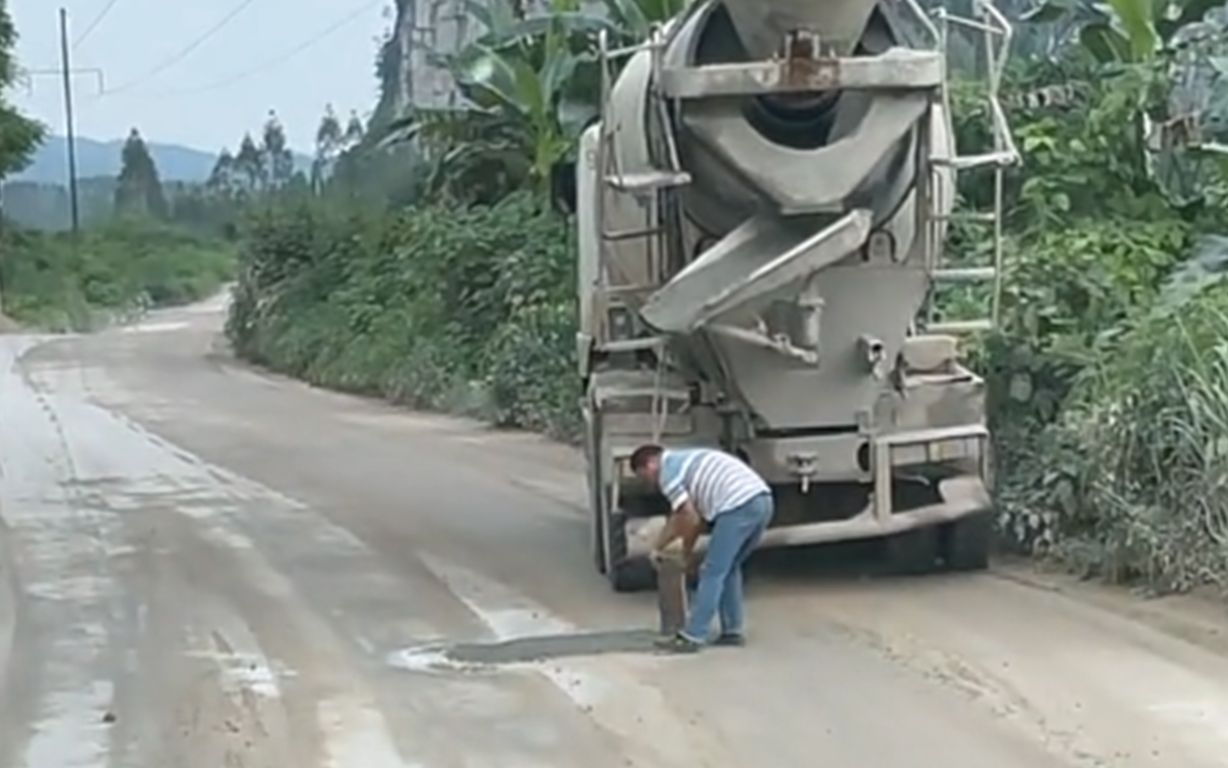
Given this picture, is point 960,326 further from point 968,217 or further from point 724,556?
point 724,556

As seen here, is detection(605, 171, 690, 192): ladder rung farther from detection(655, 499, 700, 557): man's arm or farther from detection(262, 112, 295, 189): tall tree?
detection(262, 112, 295, 189): tall tree

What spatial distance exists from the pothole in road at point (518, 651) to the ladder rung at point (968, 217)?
9.09 ft

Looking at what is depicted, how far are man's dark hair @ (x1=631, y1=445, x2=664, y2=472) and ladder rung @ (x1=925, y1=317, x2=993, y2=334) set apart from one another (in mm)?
1898

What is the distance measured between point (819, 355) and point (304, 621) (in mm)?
3124

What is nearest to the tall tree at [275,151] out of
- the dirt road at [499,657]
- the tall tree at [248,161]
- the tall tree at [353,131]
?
the tall tree at [248,161]

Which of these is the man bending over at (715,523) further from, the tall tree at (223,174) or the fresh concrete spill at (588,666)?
the tall tree at (223,174)

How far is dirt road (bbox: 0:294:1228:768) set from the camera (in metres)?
9.74

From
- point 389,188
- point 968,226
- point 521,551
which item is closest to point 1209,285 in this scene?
point 968,226

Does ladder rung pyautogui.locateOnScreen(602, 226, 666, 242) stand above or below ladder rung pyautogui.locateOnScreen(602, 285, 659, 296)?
above

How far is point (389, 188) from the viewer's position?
4119 centimetres

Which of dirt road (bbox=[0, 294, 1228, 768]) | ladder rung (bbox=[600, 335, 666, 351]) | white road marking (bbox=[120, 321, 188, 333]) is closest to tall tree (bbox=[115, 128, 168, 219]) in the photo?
white road marking (bbox=[120, 321, 188, 333])

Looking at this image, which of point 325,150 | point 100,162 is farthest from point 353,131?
point 100,162

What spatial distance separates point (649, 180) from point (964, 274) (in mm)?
1915

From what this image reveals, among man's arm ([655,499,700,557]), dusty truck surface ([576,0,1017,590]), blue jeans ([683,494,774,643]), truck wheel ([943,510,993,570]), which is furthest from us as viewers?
truck wheel ([943,510,993,570])
